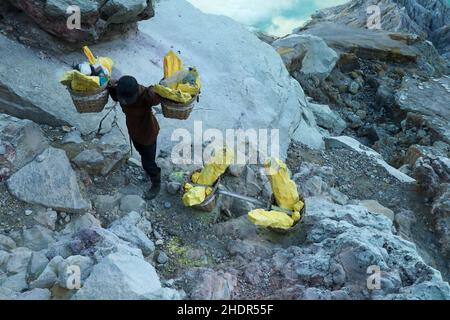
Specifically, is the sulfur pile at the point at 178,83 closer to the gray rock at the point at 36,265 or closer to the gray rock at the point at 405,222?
the gray rock at the point at 36,265

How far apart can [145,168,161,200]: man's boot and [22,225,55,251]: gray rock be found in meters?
1.31

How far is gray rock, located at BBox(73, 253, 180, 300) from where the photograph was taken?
372cm

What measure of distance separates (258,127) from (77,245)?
409 centimetres

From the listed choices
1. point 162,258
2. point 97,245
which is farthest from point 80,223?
point 162,258

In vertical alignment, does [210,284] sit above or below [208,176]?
above

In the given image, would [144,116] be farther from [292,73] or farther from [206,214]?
[292,73]

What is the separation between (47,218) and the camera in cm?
505

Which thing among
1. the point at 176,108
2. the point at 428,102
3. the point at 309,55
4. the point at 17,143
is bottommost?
the point at 428,102

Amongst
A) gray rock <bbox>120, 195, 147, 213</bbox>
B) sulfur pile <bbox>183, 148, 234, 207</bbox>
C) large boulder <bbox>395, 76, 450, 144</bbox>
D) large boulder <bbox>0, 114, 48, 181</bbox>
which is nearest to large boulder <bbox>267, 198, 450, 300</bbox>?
sulfur pile <bbox>183, 148, 234, 207</bbox>

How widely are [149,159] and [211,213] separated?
1.01 metres

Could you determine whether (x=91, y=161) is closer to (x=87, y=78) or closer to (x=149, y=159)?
(x=149, y=159)

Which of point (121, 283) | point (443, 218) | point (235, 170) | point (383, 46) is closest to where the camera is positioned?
point (121, 283)

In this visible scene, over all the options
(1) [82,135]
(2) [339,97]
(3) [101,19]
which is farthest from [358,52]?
(1) [82,135]

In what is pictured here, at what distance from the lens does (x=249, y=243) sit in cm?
532
